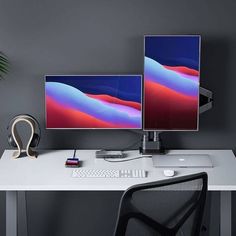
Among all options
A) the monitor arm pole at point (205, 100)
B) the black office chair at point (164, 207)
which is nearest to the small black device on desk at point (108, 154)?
the monitor arm pole at point (205, 100)

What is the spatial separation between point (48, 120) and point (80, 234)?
0.80 m

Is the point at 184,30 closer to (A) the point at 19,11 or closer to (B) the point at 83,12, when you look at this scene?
(B) the point at 83,12

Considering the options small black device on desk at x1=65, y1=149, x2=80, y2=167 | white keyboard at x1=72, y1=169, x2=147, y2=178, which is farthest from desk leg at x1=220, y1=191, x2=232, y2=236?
small black device on desk at x1=65, y1=149, x2=80, y2=167

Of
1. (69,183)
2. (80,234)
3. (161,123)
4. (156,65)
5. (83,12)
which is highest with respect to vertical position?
(83,12)

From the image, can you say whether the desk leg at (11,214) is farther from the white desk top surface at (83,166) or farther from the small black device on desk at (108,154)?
the small black device on desk at (108,154)

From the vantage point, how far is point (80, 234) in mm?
3982

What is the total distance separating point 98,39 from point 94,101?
0.37 metres

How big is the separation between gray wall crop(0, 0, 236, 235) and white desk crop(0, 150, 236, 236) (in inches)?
11.9

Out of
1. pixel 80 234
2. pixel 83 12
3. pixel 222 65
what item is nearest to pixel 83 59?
pixel 83 12

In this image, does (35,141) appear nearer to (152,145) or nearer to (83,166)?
(83,166)

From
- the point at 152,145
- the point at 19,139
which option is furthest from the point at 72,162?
the point at 152,145

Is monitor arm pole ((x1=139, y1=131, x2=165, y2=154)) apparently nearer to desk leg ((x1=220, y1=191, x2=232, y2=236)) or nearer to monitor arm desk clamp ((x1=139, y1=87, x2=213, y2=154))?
monitor arm desk clamp ((x1=139, y1=87, x2=213, y2=154))

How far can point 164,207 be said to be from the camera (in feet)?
8.55

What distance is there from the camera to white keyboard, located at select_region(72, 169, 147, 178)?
332 cm
